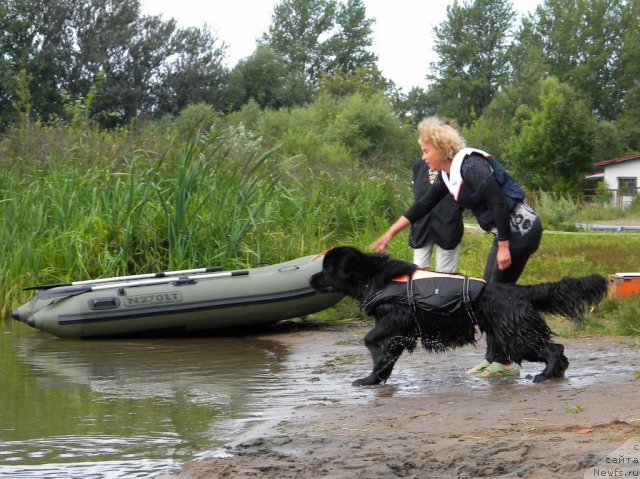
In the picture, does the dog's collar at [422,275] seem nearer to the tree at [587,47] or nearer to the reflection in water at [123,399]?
the reflection in water at [123,399]

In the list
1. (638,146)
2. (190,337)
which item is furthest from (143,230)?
(638,146)

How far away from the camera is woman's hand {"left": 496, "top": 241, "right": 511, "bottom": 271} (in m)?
6.89

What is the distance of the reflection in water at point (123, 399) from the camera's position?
568 cm

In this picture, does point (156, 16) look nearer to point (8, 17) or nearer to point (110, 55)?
point (110, 55)

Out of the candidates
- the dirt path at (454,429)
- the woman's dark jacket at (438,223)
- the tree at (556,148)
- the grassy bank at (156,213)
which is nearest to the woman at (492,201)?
the dirt path at (454,429)

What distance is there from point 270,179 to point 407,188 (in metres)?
4.14

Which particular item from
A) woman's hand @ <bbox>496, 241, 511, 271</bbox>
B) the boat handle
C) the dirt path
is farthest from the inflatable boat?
woman's hand @ <bbox>496, 241, 511, 271</bbox>

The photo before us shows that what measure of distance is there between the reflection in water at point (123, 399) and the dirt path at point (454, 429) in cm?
47

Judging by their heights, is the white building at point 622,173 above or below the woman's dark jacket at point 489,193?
above

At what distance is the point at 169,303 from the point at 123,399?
2.63m

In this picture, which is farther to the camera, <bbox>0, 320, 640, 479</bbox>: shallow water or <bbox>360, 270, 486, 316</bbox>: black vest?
<bbox>360, 270, 486, 316</bbox>: black vest

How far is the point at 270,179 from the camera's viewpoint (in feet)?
42.2

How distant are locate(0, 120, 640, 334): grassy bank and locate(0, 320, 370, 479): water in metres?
1.43

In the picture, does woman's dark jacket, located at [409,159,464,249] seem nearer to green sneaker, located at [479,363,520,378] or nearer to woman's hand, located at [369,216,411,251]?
woman's hand, located at [369,216,411,251]
